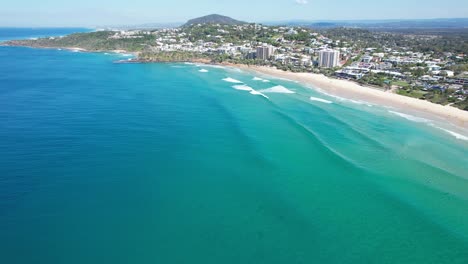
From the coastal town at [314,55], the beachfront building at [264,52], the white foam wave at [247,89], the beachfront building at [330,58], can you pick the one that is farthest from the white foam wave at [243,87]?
the beachfront building at [264,52]

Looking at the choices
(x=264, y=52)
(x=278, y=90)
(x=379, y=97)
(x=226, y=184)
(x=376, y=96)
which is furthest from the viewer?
(x=264, y=52)

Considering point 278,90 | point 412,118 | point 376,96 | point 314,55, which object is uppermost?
point 314,55

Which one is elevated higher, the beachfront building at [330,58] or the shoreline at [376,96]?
the beachfront building at [330,58]

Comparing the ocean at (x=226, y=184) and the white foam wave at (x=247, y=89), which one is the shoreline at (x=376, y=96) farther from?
the white foam wave at (x=247, y=89)

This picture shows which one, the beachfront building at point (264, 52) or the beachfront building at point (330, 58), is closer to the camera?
the beachfront building at point (330, 58)

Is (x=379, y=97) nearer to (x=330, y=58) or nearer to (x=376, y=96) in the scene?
(x=376, y=96)

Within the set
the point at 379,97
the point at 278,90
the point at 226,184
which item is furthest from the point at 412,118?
the point at 226,184
